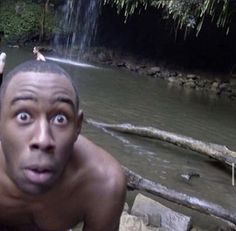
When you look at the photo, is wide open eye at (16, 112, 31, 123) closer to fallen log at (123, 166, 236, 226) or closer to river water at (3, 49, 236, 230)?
fallen log at (123, 166, 236, 226)

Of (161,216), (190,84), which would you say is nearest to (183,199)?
(161,216)

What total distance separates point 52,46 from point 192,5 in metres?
6.65

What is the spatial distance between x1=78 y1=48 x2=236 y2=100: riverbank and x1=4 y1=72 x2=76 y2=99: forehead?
33.5 ft

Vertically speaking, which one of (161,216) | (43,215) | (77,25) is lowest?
(161,216)

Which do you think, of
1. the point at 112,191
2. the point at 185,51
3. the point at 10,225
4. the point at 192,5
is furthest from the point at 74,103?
the point at 185,51

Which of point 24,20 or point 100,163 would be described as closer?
point 100,163

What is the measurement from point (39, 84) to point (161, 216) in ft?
7.81

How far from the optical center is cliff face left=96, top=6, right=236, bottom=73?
14203mm

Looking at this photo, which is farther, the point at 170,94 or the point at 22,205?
the point at 170,94

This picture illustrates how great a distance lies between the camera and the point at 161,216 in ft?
11.8

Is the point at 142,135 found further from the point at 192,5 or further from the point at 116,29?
the point at 116,29

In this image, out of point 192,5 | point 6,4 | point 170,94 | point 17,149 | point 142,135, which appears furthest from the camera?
point 6,4

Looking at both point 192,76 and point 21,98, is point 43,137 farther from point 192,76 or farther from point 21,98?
point 192,76

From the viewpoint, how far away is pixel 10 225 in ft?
5.54
